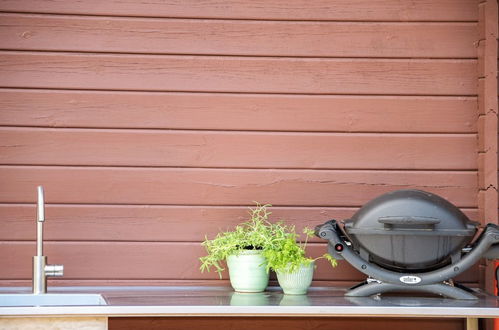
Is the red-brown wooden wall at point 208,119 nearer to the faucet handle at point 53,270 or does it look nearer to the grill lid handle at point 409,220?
the faucet handle at point 53,270

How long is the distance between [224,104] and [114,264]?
721 millimetres

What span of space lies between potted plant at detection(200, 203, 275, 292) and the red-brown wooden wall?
0.42ft

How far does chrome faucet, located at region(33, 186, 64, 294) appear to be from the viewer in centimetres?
281

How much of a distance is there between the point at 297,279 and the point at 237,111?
68 cm

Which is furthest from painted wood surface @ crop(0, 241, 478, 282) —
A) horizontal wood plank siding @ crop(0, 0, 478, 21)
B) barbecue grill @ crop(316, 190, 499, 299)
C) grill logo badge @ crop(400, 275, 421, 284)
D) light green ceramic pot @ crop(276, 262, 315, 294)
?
horizontal wood plank siding @ crop(0, 0, 478, 21)

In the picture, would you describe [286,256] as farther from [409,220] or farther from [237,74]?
[237,74]

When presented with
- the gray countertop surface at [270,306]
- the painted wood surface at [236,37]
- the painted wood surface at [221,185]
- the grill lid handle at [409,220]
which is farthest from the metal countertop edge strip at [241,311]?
the painted wood surface at [236,37]

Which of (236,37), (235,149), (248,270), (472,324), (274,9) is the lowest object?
(472,324)

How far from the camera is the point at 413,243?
8.87ft

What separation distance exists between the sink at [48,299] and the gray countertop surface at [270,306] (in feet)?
0.32

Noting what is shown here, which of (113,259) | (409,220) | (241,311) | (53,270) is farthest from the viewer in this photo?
(113,259)

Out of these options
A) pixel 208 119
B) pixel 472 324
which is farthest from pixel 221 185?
pixel 472 324

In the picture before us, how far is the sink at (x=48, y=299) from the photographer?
2.84 metres

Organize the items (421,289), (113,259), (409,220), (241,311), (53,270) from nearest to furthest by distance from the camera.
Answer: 1. (241,311)
2. (409,220)
3. (421,289)
4. (53,270)
5. (113,259)
